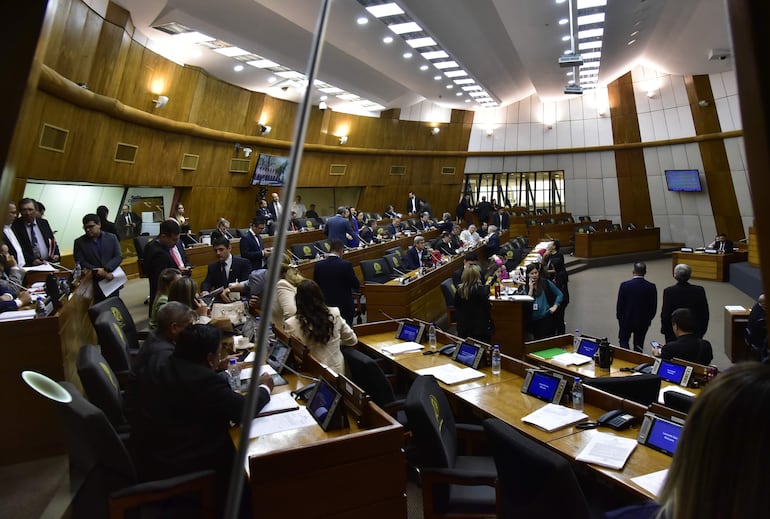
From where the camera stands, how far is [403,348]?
4297 millimetres

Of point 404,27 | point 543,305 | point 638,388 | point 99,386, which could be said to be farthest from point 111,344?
point 404,27

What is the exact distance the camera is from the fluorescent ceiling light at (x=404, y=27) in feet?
30.7

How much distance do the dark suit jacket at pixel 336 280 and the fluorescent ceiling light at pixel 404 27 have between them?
222 inches

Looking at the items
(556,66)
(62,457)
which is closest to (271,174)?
(556,66)

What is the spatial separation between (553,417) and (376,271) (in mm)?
5187

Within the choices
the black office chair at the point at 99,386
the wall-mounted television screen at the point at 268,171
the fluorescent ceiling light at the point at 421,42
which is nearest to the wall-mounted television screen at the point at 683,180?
the fluorescent ceiling light at the point at 421,42

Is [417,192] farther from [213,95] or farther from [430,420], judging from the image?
[430,420]

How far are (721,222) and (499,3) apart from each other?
10959 mm

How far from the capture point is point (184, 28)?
866cm

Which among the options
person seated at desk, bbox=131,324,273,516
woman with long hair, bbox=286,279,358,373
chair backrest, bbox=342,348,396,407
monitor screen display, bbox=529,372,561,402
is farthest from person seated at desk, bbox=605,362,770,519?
woman with long hair, bbox=286,279,358,373

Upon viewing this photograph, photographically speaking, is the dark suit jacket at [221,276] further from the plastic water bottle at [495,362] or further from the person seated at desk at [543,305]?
the person seated at desk at [543,305]

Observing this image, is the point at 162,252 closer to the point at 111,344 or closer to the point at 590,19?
the point at 111,344

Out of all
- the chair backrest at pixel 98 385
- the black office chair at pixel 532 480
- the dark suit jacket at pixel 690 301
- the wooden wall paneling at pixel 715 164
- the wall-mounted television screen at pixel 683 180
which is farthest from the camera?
the wall-mounted television screen at pixel 683 180

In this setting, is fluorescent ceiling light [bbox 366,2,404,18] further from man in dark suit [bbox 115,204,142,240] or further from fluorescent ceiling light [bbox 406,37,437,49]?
man in dark suit [bbox 115,204,142,240]
